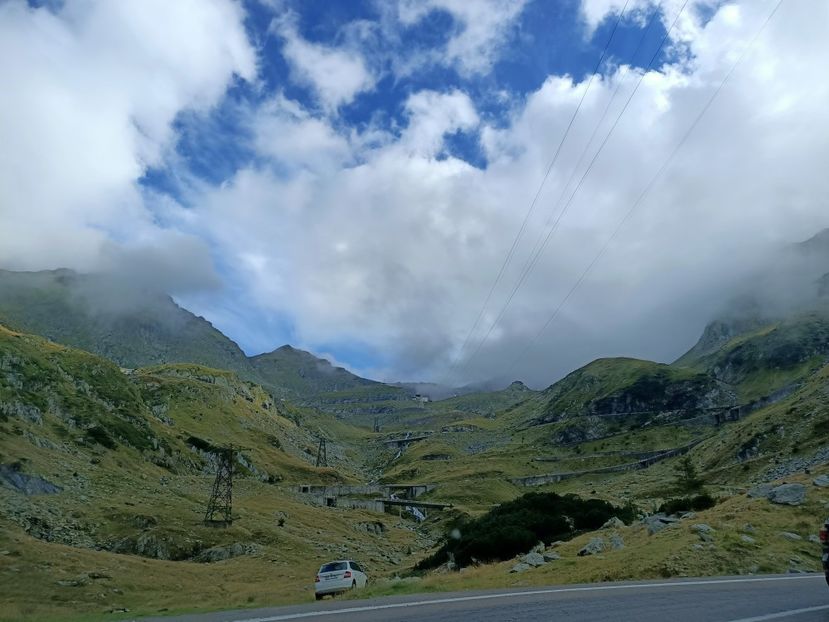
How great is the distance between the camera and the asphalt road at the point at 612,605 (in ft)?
40.9

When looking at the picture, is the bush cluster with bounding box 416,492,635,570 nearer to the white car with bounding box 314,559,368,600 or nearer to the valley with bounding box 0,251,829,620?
the valley with bounding box 0,251,829,620

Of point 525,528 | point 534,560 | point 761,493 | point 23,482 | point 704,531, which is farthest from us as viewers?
point 23,482

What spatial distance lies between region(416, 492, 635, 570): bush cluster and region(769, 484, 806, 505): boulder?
56.3 feet

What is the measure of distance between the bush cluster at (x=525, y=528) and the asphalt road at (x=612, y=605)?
79.2 ft

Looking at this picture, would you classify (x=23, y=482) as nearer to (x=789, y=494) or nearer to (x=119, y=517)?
(x=119, y=517)

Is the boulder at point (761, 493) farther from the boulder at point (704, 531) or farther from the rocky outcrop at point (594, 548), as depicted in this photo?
the rocky outcrop at point (594, 548)

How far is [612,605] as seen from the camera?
1401cm

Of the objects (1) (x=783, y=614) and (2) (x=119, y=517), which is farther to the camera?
(2) (x=119, y=517)

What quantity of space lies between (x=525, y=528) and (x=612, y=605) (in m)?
32.9

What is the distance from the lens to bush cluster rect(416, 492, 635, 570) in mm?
41000

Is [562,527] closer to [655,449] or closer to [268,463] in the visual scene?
[268,463]

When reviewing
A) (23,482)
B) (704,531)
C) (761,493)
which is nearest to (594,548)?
(704,531)

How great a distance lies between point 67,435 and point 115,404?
34903mm

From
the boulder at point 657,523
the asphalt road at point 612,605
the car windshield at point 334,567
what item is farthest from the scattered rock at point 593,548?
the car windshield at point 334,567
